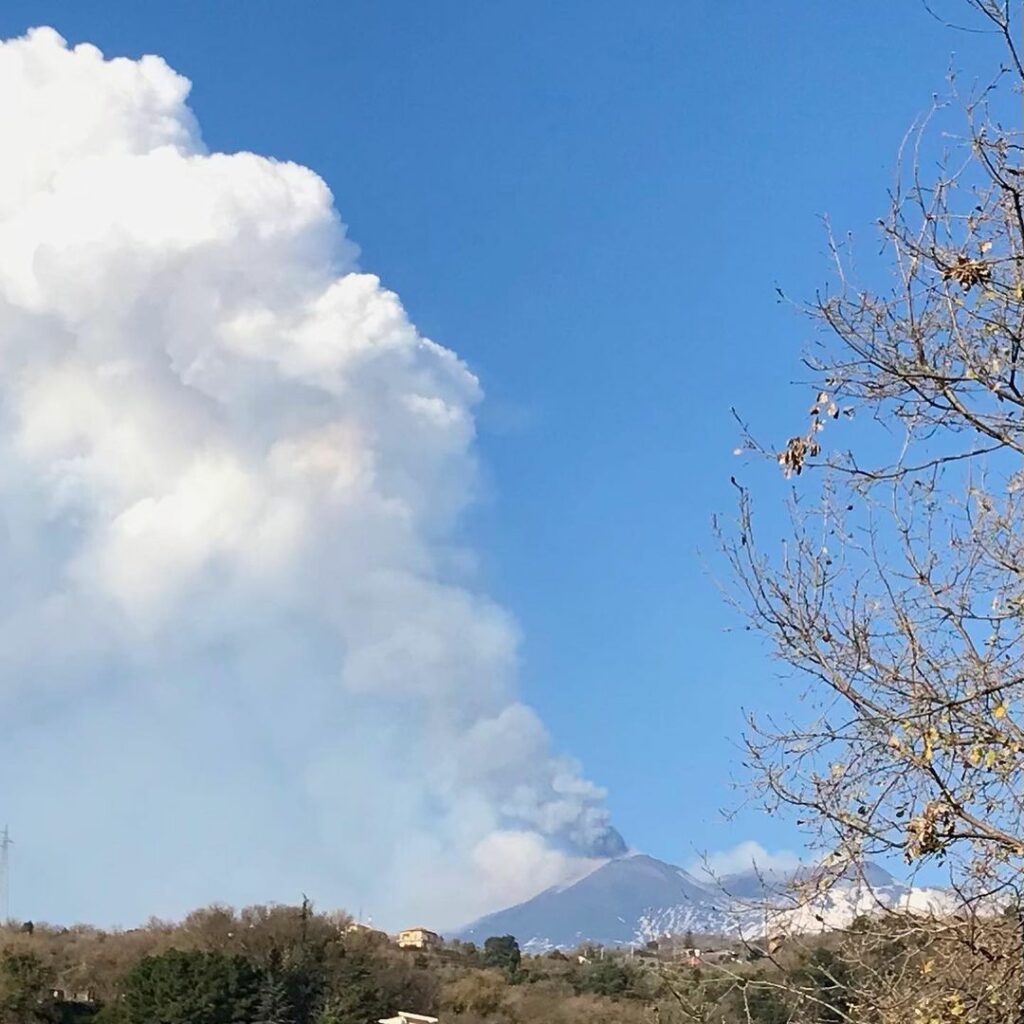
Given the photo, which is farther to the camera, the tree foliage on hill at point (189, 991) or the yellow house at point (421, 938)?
the yellow house at point (421, 938)

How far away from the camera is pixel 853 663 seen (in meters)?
5.99

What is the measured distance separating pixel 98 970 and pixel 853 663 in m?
54.5

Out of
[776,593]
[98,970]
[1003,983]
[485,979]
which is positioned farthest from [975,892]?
[98,970]

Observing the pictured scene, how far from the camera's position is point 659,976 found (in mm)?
9211

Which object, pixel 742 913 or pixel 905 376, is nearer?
pixel 905 376

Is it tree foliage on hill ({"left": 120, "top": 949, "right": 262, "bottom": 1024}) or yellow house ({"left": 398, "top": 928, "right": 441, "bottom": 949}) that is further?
yellow house ({"left": 398, "top": 928, "right": 441, "bottom": 949})

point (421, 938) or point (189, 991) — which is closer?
point (189, 991)

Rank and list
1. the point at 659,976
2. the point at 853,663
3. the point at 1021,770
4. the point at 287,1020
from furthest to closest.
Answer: the point at 287,1020, the point at 659,976, the point at 853,663, the point at 1021,770

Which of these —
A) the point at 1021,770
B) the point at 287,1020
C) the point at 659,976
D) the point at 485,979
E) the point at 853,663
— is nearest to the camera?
the point at 1021,770

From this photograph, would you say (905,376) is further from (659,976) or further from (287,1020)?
(287,1020)

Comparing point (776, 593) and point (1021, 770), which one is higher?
point (776, 593)

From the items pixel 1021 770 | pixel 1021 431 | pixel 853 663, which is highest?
pixel 1021 431

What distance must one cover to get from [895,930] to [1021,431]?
7.31 feet

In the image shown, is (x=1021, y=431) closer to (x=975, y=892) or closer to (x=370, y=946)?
(x=975, y=892)
